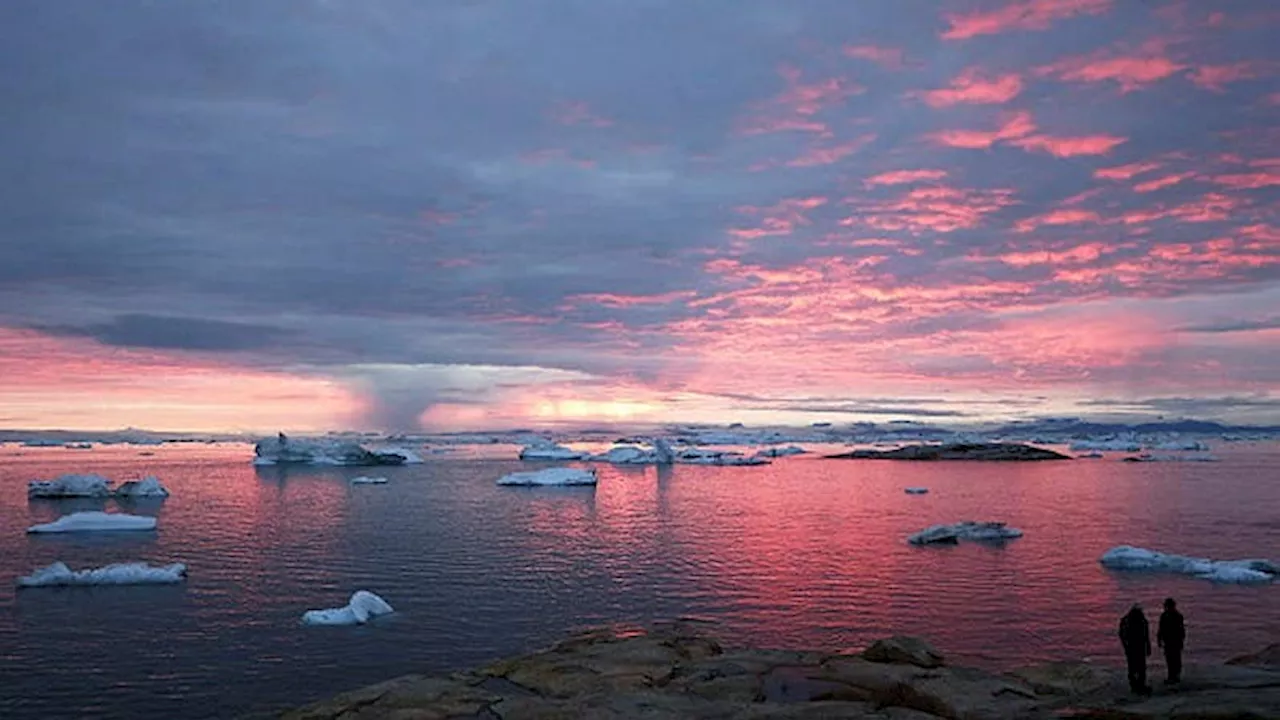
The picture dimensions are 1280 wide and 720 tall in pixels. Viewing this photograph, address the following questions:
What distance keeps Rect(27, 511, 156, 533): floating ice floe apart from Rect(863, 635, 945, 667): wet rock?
4454 cm

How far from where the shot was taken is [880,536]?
50.8m

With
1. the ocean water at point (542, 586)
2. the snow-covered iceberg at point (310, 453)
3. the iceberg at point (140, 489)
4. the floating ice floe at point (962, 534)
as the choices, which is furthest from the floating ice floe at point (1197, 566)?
the snow-covered iceberg at point (310, 453)

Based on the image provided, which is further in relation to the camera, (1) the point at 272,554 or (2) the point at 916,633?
(1) the point at 272,554

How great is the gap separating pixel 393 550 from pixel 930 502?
148 feet

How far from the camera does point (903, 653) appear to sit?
2103 cm

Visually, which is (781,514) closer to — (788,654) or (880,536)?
(880,536)

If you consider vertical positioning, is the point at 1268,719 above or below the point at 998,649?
above

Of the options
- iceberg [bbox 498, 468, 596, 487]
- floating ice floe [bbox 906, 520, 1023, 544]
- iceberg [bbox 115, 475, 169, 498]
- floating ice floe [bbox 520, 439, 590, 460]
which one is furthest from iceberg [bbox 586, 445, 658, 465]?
floating ice floe [bbox 906, 520, 1023, 544]

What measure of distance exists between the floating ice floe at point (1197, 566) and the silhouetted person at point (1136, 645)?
22.0m

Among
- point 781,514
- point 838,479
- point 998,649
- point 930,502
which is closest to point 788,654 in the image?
point 998,649

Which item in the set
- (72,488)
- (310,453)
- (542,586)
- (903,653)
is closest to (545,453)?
(310,453)

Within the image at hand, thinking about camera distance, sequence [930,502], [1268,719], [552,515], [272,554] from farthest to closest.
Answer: [930,502] < [552,515] < [272,554] < [1268,719]

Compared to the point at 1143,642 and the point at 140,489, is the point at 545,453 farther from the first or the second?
the point at 1143,642

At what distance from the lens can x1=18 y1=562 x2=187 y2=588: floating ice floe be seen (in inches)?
1350
